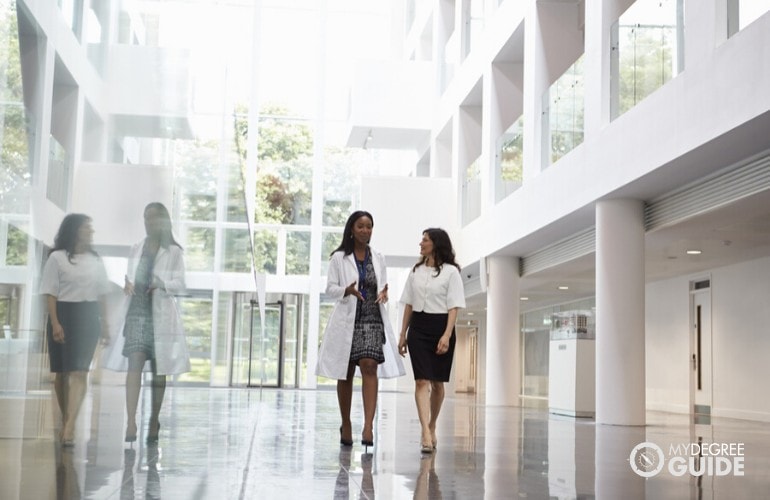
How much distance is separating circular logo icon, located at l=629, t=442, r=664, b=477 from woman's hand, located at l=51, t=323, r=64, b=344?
4263 mm

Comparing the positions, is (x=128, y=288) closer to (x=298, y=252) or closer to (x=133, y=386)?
(x=133, y=386)

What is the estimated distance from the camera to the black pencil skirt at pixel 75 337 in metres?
2.00

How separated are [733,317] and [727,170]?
7483mm

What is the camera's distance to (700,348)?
18.6 m

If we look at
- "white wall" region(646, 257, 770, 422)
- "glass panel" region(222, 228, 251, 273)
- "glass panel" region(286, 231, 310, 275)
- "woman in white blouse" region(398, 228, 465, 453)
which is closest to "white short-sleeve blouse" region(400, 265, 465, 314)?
"woman in white blouse" region(398, 228, 465, 453)

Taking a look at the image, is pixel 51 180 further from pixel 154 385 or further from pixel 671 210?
pixel 671 210

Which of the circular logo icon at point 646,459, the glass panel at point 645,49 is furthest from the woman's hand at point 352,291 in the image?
the glass panel at point 645,49

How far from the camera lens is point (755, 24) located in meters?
8.31

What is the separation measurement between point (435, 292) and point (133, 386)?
4.11m

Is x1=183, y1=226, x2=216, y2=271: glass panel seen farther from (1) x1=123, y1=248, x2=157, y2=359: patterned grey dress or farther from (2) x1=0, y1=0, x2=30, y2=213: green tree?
(2) x1=0, y1=0, x2=30, y2=213: green tree

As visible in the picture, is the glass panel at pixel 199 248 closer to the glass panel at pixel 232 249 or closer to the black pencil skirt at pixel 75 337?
the glass panel at pixel 232 249

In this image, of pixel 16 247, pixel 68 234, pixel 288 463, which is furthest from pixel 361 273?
pixel 16 247

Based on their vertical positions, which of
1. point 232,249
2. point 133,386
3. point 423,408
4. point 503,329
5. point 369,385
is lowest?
point 423,408

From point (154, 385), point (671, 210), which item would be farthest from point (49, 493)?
point (671, 210)
